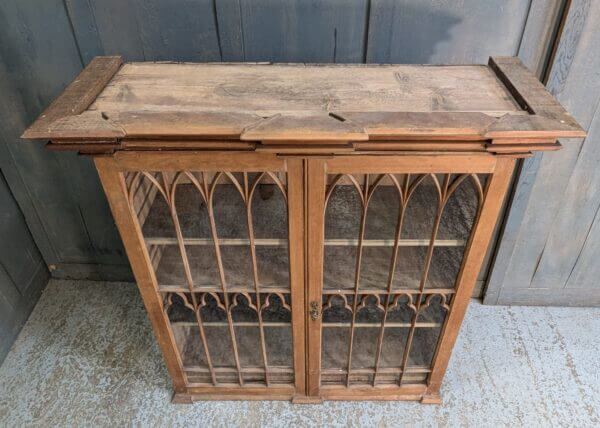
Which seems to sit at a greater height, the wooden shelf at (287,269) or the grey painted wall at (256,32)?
the grey painted wall at (256,32)

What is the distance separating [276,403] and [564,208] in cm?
148

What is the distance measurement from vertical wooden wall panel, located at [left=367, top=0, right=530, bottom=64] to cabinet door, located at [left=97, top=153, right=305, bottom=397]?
615 millimetres

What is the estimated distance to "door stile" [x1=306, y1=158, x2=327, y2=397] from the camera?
1.27 m

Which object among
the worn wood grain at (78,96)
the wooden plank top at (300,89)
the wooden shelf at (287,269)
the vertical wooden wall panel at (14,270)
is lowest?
the vertical wooden wall panel at (14,270)

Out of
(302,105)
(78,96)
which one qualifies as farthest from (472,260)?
(78,96)

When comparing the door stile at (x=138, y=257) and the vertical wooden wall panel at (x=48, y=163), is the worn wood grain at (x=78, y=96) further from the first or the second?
the vertical wooden wall panel at (x=48, y=163)

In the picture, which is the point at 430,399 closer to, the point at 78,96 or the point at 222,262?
the point at 222,262

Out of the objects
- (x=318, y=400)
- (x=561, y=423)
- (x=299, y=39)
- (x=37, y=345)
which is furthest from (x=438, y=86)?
(x=37, y=345)

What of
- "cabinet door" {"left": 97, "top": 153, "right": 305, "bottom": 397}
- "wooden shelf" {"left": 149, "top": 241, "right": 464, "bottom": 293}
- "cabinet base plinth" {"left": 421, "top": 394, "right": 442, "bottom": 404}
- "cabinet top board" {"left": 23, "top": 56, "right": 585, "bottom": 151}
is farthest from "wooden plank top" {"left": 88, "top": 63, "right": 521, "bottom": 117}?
"cabinet base plinth" {"left": 421, "top": 394, "right": 442, "bottom": 404}

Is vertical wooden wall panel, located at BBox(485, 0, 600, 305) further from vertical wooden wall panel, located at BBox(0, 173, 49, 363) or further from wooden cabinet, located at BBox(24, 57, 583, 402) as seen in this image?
vertical wooden wall panel, located at BBox(0, 173, 49, 363)

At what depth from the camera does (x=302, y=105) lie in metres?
1.26

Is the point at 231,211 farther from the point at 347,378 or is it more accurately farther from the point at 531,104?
the point at 531,104

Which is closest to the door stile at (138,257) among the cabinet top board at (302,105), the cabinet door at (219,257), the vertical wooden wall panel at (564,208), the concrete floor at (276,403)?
the cabinet door at (219,257)

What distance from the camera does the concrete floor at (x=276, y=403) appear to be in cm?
187
